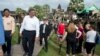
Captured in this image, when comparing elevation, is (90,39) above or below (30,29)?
below

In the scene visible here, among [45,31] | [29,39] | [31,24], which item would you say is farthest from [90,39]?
[31,24]

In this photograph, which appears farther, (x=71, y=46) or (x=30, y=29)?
(x=71, y=46)

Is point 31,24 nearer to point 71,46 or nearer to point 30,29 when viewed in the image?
point 30,29

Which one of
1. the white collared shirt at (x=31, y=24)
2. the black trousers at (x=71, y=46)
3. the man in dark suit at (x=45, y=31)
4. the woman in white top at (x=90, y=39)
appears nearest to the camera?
the white collared shirt at (x=31, y=24)

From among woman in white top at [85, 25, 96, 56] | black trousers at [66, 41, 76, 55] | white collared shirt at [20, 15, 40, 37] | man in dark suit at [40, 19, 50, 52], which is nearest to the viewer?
white collared shirt at [20, 15, 40, 37]

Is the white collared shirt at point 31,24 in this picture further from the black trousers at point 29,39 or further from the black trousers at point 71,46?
the black trousers at point 71,46

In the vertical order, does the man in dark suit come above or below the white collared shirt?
below

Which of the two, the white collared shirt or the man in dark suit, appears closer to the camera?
A: the white collared shirt

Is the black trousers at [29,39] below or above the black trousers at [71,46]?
above

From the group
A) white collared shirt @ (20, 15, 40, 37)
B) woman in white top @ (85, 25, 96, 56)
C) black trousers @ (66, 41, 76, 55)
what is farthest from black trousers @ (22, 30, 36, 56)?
woman in white top @ (85, 25, 96, 56)

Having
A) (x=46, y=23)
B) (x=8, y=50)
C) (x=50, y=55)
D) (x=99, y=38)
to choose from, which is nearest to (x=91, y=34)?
(x=99, y=38)

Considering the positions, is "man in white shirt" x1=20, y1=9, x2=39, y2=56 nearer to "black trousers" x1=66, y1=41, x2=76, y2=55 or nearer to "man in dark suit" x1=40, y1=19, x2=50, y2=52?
"black trousers" x1=66, y1=41, x2=76, y2=55

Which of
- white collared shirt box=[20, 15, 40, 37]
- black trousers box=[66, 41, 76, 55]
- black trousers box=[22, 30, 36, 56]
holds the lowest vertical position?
black trousers box=[66, 41, 76, 55]

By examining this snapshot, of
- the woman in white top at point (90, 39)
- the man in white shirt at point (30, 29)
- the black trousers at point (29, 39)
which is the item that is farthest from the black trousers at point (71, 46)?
the man in white shirt at point (30, 29)
